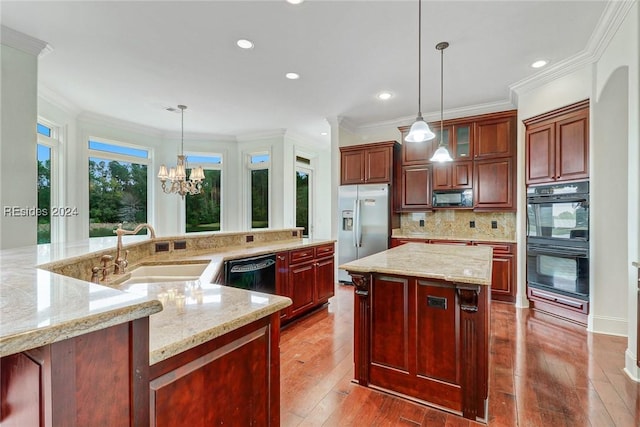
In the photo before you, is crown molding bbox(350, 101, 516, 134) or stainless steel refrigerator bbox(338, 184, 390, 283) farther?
stainless steel refrigerator bbox(338, 184, 390, 283)

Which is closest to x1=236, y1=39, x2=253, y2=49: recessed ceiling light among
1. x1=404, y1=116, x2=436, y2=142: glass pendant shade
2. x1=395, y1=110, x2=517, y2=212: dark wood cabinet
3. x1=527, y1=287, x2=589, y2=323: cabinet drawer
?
x1=404, y1=116, x2=436, y2=142: glass pendant shade

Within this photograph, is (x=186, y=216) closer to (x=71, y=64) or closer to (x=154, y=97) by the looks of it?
(x=154, y=97)

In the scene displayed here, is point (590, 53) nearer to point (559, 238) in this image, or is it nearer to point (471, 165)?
point (471, 165)

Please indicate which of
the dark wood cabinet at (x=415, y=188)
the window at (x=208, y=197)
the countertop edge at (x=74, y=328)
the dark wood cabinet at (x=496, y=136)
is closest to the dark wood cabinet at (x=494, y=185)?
the dark wood cabinet at (x=496, y=136)

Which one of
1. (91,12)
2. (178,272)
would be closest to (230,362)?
(178,272)

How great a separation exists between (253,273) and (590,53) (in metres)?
4.11

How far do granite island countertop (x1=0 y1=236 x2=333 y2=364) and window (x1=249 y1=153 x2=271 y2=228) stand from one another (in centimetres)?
530

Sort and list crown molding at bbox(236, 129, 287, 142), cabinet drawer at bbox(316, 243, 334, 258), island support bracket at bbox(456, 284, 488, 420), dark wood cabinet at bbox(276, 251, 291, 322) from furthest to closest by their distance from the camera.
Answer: crown molding at bbox(236, 129, 287, 142) < cabinet drawer at bbox(316, 243, 334, 258) < dark wood cabinet at bbox(276, 251, 291, 322) < island support bracket at bbox(456, 284, 488, 420)

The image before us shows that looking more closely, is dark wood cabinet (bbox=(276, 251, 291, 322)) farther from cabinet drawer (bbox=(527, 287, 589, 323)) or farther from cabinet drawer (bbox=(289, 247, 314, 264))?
cabinet drawer (bbox=(527, 287, 589, 323))

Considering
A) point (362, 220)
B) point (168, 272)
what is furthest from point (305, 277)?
point (362, 220)

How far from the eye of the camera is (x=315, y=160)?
7586 millimetres

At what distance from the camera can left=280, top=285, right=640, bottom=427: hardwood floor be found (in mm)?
1851

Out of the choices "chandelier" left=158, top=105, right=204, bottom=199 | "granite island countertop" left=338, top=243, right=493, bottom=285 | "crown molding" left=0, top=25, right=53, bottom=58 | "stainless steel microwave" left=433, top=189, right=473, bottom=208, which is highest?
"crown molding" left=0, top=25, right=53, bottom=58

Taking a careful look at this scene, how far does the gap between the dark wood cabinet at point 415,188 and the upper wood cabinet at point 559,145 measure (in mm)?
1377
